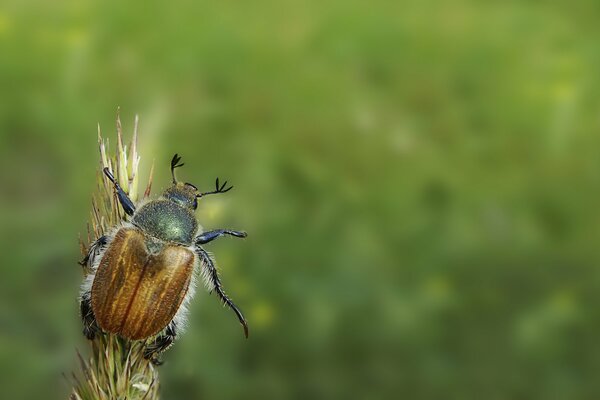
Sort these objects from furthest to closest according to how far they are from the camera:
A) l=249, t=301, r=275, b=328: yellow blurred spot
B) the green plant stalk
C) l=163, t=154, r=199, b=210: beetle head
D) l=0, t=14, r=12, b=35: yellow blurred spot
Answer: l=0, t=14, r=12, b=35: yellow blurred spot, l=249, t=301, r=275, b=328: yellow blurred spot, l=163, t=154, r=199, b=210: beetle head, the green plant stalk

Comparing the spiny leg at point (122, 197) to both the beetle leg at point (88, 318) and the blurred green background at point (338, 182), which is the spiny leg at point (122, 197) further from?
the blurred green background at point (338, 182)

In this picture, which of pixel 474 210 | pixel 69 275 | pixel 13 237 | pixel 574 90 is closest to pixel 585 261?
pixel 474 210

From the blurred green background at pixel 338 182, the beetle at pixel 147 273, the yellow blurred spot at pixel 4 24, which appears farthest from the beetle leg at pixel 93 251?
the yellow blurred spot at pixel 4 24

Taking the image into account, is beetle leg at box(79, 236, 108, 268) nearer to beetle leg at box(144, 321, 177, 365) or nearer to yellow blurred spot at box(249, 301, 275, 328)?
beetle leg at box(144, 321, 177, 365)

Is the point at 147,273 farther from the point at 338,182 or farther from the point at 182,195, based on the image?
the point at 338,182

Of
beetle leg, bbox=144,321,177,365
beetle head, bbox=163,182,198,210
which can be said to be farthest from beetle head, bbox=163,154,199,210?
beetle leg, bbox=144,321,177,365
